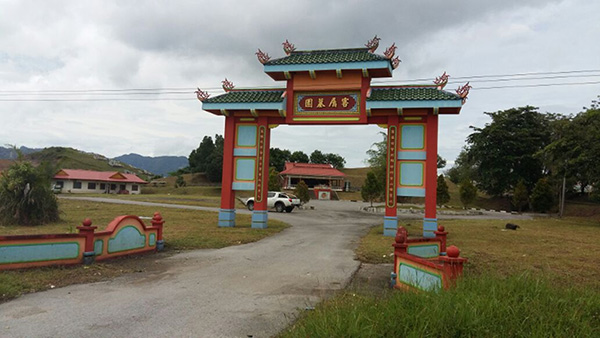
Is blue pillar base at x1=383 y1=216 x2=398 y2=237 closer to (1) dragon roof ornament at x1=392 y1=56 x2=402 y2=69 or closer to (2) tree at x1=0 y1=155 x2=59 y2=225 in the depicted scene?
(1) dragon roof ornament at x1=392 y1=56 x2=402 y2=69

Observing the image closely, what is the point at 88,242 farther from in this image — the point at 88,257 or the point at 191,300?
the point at 191,300

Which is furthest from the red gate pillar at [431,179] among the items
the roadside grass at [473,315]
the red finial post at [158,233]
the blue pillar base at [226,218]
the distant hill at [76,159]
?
the distant hill at [76,159]

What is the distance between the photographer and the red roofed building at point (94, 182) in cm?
4675

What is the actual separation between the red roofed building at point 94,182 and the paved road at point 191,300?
46093 mm

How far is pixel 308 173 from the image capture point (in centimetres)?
5134

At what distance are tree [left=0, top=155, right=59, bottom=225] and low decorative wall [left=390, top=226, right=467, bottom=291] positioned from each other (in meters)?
13.9

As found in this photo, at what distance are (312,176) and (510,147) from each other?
24355 mm

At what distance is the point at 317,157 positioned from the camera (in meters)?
76.4

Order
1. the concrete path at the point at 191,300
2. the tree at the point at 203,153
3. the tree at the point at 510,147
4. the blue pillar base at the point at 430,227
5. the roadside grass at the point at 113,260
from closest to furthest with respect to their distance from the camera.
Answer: the concrete path at the point at 191,300
the roadside grass at the point at 113,260
the blue pillar base at the point at 430,227
the tree at the point at 510,147
the tree at the point at 203,153

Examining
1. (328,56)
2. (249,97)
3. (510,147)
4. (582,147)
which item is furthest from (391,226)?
(510,147)

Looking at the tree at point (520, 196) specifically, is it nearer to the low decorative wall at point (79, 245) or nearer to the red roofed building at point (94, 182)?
the low decorative wall at point (79, 245)

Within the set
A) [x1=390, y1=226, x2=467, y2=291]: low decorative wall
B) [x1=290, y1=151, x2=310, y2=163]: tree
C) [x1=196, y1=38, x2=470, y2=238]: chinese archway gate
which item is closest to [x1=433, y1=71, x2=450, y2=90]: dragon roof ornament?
[x1=196, y1=38, x2=470, y2=238]: chinese archway gate

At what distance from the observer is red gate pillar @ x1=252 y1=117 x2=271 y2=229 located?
14.5 meters

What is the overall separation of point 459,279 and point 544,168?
4144cm
